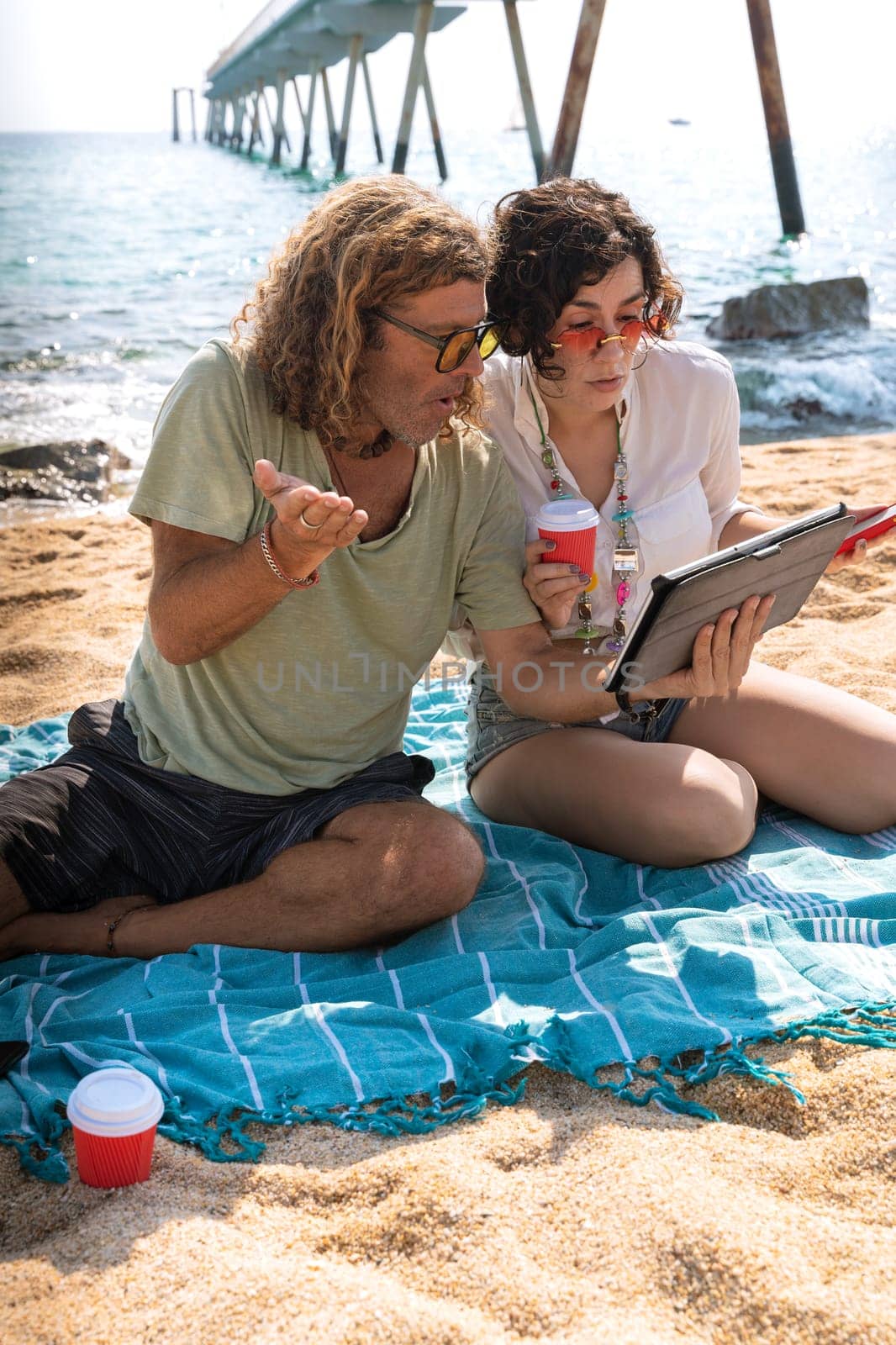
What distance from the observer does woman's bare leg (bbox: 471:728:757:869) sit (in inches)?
107

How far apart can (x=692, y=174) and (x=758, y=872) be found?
38.3 meters

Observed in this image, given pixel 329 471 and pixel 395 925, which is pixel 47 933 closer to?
pixel 395 925

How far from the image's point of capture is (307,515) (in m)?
2.03

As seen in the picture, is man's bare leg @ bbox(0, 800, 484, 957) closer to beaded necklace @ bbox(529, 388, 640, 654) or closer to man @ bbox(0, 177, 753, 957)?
man @ bbox(0, 177, 753, 957)

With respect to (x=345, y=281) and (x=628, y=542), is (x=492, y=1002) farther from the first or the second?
(x=345, y=281)

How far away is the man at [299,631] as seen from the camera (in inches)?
93.9

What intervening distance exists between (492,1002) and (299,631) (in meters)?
0.90

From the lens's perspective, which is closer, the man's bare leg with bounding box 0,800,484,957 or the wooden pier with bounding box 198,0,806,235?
the man's bare leg with bounding box 0,800,484,957

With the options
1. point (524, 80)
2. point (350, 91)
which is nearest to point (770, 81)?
point (524, 80)

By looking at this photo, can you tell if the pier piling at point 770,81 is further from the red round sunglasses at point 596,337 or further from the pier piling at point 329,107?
the pier piling at point 329,107

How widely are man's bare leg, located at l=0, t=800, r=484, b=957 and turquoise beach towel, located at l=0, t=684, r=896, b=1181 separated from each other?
5 centimetres

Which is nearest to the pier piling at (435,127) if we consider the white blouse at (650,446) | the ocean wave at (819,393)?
the ocean wave at (819,393)

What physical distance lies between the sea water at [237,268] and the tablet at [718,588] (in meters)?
1.13

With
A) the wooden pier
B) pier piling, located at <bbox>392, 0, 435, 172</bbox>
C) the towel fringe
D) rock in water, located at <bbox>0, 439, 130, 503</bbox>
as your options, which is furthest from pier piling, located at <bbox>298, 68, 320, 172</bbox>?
the towel fringe
